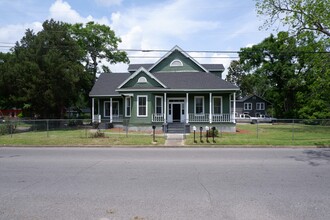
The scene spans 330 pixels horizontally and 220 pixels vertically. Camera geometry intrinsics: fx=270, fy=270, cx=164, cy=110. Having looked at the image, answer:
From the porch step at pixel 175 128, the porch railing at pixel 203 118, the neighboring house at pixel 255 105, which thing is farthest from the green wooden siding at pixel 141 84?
the neighboring house at pixel 255 105

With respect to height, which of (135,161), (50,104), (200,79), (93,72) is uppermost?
(93,72)

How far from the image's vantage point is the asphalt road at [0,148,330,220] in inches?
197

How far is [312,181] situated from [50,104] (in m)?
27.2

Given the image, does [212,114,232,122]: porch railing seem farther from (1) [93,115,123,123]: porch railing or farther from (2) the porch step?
(1) [93,115,123,123]: porch railing

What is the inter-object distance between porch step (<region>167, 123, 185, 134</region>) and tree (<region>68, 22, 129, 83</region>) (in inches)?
995

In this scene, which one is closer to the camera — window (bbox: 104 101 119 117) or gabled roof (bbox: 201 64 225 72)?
window (bbox: 104 101 119 117)

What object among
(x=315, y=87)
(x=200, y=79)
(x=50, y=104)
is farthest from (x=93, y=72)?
(x=315, y=87)

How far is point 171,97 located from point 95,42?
26.1 meters

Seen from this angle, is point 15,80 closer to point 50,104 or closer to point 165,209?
point 50,104

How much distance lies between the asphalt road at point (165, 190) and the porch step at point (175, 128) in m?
13.7

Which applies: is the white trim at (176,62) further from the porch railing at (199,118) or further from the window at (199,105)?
the porch railing at (199,118)

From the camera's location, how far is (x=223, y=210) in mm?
5109

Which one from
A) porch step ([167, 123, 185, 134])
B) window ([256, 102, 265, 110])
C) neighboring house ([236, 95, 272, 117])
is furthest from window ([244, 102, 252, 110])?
porch step ([167, 123, 185, 134])

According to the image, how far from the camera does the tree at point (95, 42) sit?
46.2 m
